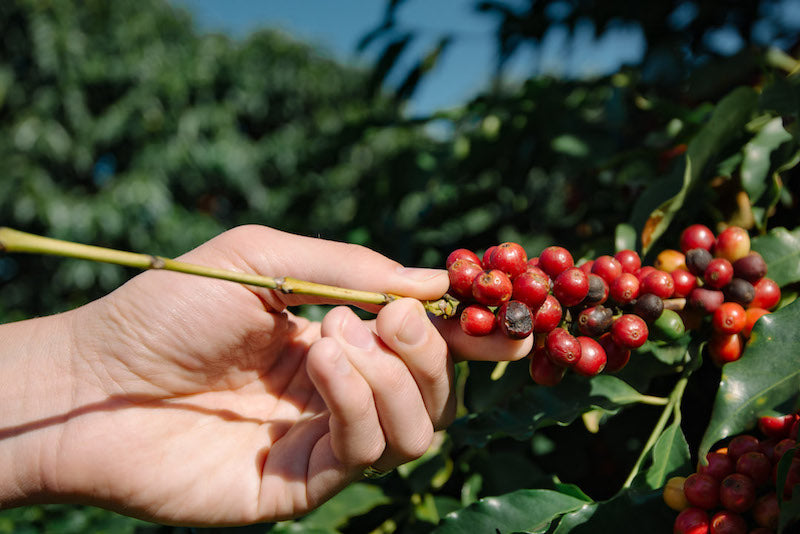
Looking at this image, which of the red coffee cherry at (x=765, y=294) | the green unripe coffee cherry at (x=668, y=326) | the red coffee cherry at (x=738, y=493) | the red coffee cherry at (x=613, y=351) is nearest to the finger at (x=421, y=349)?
the red coffee cherry at (x=613, y=351)

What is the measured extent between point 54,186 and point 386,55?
7488 mm

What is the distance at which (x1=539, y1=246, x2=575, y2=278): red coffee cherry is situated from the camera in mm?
1054

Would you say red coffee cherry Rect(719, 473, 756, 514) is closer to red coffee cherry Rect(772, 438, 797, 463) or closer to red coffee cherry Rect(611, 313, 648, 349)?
red coffee cherry Rect(772, 438, 797, 463)

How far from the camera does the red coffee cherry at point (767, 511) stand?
0.89 metres

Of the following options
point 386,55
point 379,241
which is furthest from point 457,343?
point 386,55

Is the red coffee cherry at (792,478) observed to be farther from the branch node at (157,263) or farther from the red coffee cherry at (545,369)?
the branch node at (157,263)

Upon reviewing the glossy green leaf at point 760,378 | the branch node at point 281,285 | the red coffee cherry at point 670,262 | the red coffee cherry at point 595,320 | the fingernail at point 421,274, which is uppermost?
the branch node at point 281,285

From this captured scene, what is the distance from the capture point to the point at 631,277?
1.07 m

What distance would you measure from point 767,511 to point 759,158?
82 centimetres

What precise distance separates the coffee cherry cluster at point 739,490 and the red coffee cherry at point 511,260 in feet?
1.50

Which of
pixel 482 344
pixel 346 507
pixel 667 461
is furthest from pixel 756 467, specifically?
pixel 346 507

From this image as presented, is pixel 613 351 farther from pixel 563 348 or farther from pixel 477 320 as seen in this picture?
pixel 477 320

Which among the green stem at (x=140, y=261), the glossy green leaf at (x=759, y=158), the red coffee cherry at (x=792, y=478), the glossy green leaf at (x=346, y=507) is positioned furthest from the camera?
the glossy green leaf at (x=346, y=507)

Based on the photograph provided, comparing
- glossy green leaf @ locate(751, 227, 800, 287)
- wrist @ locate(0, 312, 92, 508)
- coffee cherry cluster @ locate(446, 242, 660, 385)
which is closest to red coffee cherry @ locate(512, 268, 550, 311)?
coffee cherry cluster @ locate(446, 242, 660, 385)
